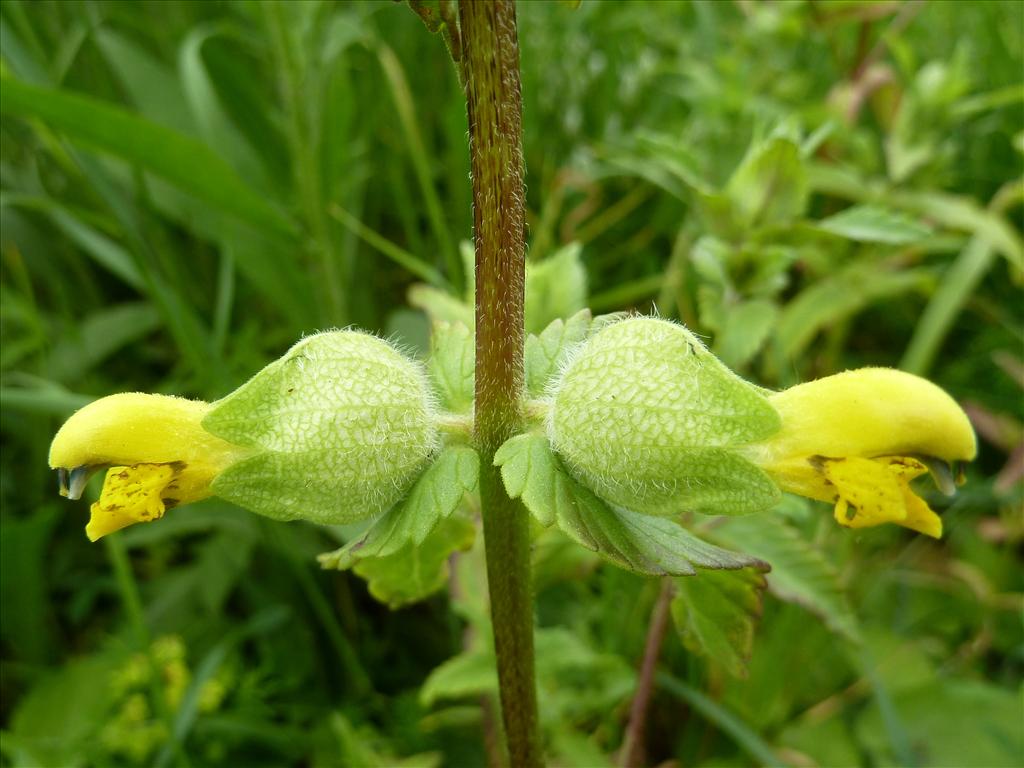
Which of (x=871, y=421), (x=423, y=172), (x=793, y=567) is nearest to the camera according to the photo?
(x=871, y=421)

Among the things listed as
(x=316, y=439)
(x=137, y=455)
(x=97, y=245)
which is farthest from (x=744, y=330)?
(x=97, y=245)

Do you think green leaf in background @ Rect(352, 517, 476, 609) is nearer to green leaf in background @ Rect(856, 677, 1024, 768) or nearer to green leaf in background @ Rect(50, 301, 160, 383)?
green leaf in background @ Rect(856, 677, 1024, 768)

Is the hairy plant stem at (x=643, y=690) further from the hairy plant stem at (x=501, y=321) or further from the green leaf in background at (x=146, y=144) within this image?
the green leaf in background at (x=146, y=144)

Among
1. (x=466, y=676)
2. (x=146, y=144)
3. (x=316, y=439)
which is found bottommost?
(x=466, y=676)

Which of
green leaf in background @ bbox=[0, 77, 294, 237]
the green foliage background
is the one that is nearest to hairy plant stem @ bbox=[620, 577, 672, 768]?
the green foliage background

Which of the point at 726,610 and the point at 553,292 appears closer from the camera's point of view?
the point at 726,610

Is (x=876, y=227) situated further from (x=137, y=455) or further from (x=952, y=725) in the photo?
(x=137, y=455)

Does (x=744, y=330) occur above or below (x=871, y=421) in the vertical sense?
below
